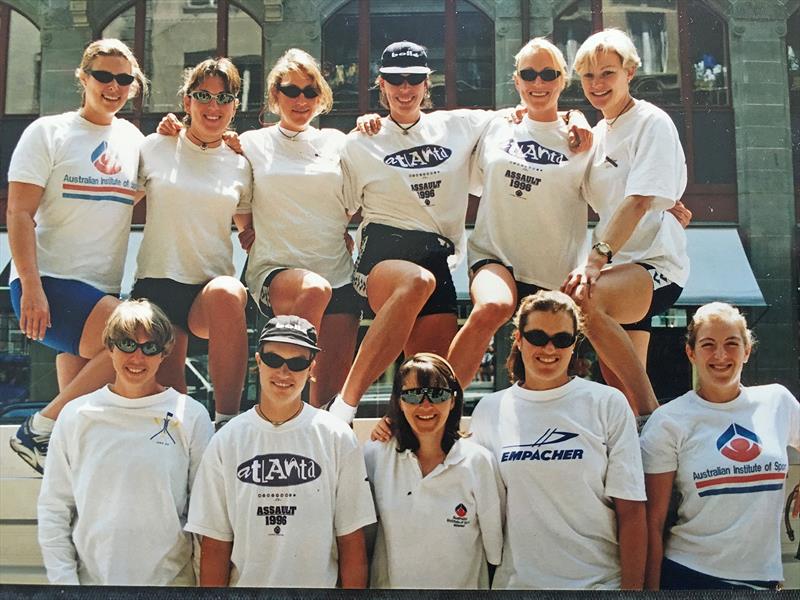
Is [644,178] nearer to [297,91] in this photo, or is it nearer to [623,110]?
[623,110]

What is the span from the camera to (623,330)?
2.55 m

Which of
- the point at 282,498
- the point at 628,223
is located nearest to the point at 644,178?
the point at 628,223

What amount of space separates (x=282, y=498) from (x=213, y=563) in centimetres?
25

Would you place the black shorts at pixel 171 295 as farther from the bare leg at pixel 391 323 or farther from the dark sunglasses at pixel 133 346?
the bare leg at pixel 391 323

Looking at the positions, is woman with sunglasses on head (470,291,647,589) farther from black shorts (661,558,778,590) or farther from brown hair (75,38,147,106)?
brown hair (75,38,147,106)

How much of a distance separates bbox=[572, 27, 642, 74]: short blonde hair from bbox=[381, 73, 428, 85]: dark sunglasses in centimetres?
45

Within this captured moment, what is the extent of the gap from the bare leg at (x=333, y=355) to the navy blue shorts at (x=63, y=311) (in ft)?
2.24

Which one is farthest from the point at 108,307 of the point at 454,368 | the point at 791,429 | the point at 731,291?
the point at 791,429

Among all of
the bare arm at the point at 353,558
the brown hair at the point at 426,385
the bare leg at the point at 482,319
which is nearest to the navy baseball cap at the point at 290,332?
the brown hair at the point at 426,385

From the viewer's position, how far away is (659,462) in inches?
93.4

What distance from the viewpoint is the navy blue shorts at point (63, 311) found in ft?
8.49

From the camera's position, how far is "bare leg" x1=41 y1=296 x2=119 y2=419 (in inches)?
100

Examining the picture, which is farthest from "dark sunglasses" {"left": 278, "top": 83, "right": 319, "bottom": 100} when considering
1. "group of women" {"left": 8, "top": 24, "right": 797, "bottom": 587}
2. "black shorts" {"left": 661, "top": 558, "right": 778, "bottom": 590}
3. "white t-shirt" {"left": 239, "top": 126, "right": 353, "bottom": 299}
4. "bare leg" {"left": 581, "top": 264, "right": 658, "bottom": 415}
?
"black shorts" {"left": 661, "top": 558, "right": 778, "bottom": 590}

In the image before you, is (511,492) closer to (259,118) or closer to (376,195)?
(376,195)
